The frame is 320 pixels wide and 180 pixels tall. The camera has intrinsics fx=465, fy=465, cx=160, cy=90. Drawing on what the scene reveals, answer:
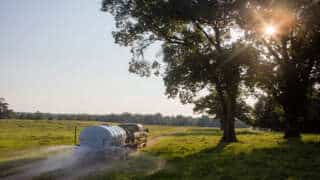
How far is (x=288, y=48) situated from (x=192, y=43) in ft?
36.6

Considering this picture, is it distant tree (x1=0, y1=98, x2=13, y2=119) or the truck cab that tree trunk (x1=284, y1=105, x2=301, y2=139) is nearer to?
the truck cab

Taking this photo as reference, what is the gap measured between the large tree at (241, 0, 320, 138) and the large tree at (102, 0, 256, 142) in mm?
2057

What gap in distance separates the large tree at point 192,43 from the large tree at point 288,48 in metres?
2.06

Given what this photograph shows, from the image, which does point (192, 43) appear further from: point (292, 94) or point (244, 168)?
point (244, 168)

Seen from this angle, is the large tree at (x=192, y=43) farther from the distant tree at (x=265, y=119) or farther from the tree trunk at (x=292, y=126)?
the distant tree at (x=265, y=119)

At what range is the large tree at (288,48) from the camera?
37.5m

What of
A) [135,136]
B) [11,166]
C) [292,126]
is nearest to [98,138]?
[11,166]

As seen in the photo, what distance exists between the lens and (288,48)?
4941 cm

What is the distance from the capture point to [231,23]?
4209cm

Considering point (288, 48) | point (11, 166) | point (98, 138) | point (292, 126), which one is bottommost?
point (11, 166)

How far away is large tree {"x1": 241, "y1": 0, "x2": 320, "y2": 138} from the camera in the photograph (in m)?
37.5

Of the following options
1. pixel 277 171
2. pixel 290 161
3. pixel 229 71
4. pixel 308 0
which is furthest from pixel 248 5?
pixel 277 171

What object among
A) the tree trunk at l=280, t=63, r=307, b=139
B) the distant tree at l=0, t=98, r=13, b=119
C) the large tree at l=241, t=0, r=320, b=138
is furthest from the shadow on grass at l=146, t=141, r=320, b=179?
the distant tree at l=0, t=98, r=13, b=119

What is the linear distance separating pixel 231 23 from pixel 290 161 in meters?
18.7
